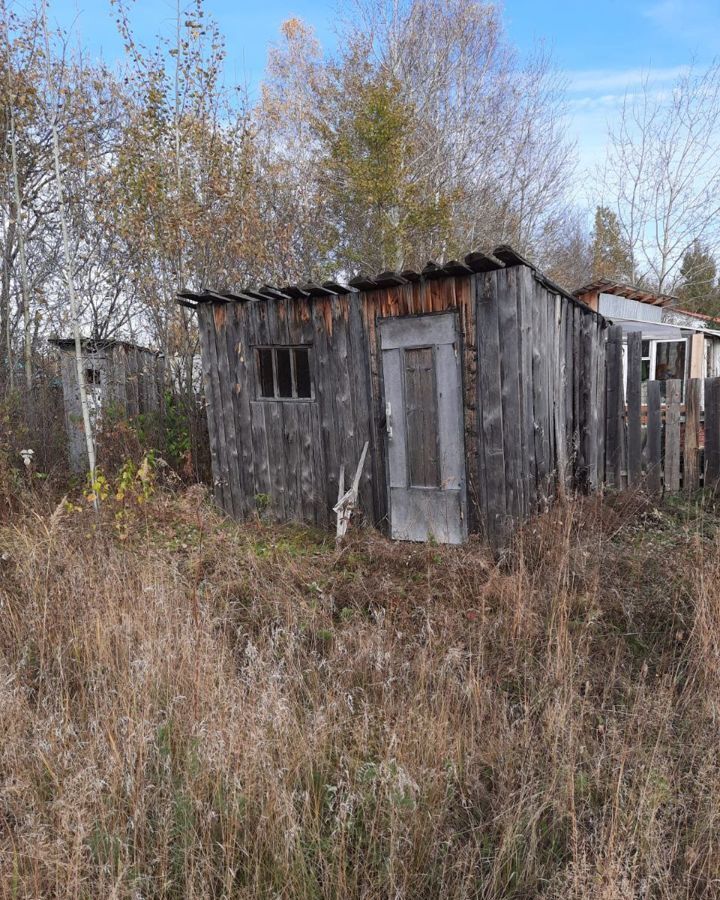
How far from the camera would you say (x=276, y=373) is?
6758 mm

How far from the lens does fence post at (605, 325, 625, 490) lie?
6957 mm

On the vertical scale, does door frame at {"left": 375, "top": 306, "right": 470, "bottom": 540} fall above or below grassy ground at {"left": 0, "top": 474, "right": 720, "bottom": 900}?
above

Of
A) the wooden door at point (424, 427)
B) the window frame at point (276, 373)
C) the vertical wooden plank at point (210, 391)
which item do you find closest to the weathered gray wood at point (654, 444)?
the wooden door at point (424, 427)

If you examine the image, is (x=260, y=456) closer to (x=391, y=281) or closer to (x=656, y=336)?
(x=391, y=281)

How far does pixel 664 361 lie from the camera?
50.0ft

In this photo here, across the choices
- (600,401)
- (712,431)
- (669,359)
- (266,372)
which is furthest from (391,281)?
(669,359)

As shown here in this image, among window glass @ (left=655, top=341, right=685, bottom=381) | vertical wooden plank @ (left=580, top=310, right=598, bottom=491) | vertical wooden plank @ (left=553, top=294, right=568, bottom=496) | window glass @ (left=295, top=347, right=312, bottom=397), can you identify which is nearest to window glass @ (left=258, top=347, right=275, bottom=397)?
window glass @ (left=295, top=347, right=312, bottom=397)

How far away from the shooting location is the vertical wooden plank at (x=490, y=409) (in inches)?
204

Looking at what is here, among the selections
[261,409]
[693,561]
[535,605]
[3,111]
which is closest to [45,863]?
[535,605]

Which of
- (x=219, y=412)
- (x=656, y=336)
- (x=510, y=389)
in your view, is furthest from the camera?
(x=656, y=336)

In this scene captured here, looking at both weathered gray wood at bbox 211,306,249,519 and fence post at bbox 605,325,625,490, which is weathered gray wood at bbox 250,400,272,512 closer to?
weathered gray wood at bbox 211,306,249,519

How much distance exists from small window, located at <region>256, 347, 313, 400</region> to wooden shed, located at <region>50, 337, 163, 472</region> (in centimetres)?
300

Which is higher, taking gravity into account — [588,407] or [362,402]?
[362,402]

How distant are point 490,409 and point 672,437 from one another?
2715 millimetres
